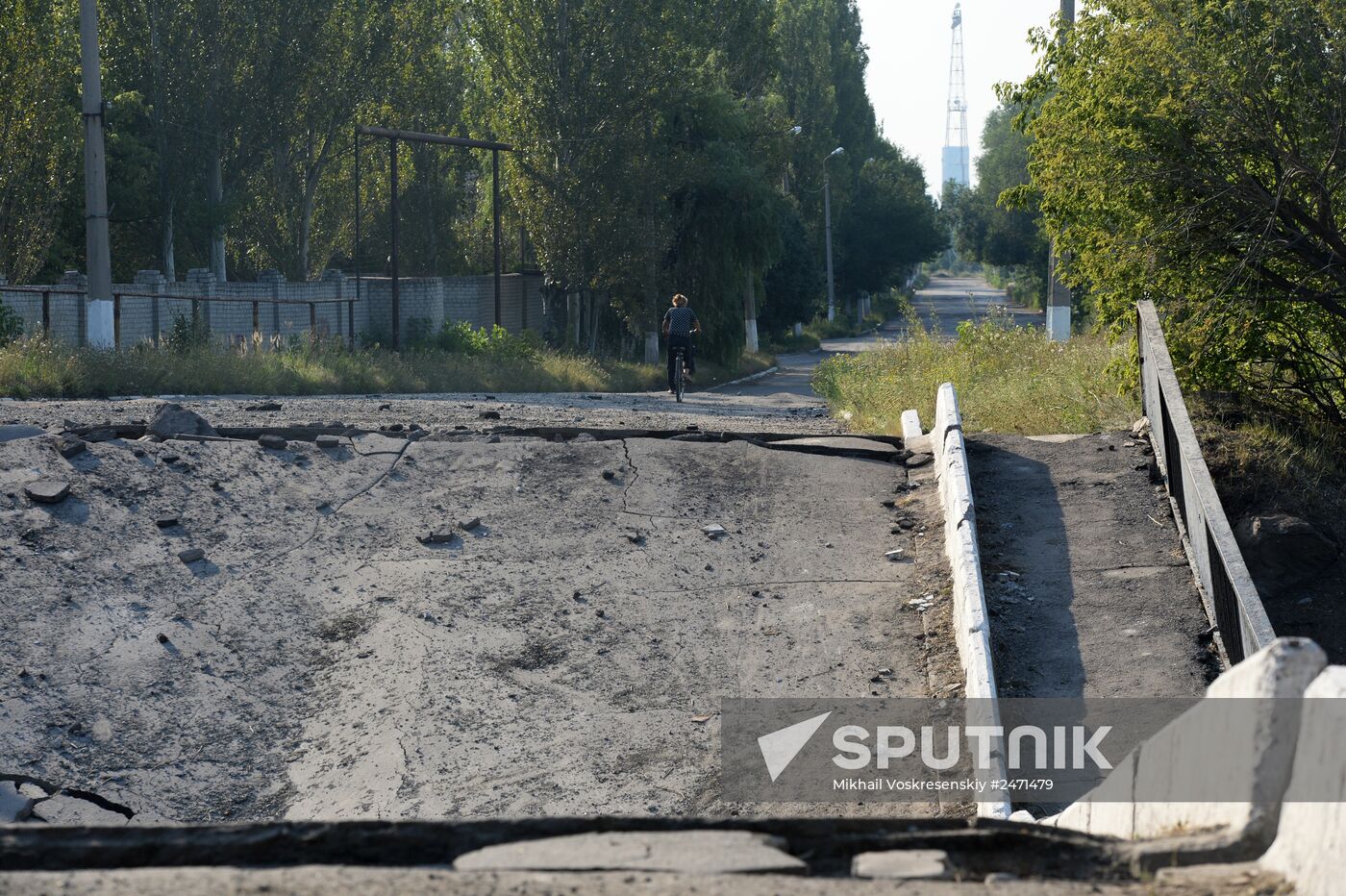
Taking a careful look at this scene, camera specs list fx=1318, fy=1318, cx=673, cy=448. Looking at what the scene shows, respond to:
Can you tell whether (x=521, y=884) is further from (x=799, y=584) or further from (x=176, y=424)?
(x=176, y=424)

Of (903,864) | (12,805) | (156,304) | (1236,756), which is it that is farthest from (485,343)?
(1236,756)

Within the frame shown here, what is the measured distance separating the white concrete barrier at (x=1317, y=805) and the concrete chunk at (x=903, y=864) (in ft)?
2.51

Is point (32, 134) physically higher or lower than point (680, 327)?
higher

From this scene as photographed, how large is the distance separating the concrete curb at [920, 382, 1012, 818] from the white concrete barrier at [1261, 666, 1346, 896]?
181 centimetres

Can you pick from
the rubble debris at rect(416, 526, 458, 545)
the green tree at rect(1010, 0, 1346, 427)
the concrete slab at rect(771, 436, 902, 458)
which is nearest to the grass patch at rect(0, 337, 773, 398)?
the rubble debris at rect(416, 526, 458, 545)

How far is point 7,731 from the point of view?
6.17 m

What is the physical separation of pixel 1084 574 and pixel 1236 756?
4.44 m

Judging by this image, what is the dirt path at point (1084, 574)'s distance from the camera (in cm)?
645

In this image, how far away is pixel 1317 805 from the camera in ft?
9.65

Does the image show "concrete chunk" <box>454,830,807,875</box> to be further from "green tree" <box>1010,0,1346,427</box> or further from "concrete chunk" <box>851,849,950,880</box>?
"green tree" <box>1010,0,1346,427</box>

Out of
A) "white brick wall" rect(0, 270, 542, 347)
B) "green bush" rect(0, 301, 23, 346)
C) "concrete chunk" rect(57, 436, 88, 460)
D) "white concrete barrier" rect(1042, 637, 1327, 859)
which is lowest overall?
"white concrete barrier" rect(1042, 637, 1327, 859)

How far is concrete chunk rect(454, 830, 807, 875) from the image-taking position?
10.9 feet

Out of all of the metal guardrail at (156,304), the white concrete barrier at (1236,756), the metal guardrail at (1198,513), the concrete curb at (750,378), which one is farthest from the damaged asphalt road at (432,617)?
the concrete curb at (750,378)

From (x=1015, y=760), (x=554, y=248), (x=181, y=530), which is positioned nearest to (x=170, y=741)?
(x=181, y=530)
